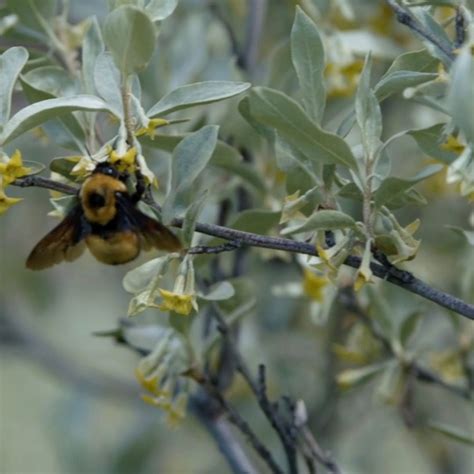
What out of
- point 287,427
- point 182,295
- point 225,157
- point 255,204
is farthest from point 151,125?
point 255,204

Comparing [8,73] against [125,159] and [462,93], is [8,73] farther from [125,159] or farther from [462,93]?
[462,93]

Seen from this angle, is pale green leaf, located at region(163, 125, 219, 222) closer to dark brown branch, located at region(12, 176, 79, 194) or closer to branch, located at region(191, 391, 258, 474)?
dark brown branch, located at region(12, 176, 79, 194)

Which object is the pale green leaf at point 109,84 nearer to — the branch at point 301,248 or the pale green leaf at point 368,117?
the branch at point 301,248

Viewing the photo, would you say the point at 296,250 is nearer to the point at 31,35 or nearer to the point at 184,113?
the point at 31,35

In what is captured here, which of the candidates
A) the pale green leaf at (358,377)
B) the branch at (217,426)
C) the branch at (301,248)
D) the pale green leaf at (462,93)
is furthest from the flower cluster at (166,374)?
the pale green leaf at (462,93)

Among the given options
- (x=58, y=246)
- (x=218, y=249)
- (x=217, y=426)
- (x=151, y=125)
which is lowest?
(x=217, y=426)

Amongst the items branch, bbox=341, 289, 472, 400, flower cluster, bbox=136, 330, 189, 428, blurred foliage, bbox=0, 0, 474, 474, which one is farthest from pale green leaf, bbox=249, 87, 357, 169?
branch, bbox=341, 289, 472, 400

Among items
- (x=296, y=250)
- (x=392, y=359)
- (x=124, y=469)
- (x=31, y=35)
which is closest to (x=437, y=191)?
(x=392, y=359)
